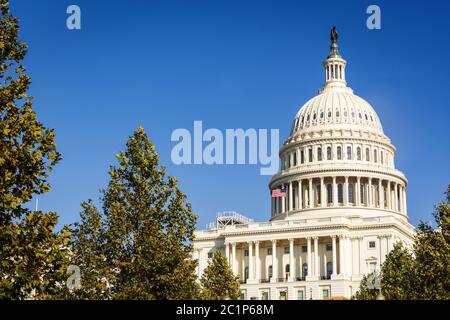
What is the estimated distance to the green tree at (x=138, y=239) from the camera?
50688 millimetres

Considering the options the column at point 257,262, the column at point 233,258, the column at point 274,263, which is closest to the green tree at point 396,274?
the column at point 274,263

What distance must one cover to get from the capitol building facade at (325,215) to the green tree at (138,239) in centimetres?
9178

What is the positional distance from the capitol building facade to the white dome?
23 centimetres

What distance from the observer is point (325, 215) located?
16725cm

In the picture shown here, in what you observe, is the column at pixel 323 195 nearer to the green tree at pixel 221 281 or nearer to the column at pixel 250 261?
the column at pixel 250 261

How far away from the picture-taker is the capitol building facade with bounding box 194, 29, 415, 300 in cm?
15050

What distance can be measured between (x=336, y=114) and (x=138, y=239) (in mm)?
136934

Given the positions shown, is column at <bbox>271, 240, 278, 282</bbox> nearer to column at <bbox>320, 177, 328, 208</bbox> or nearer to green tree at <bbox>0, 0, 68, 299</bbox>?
column at <bbox>320, 177, 328, 208</bbox>

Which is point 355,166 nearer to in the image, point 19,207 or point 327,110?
point 327,110

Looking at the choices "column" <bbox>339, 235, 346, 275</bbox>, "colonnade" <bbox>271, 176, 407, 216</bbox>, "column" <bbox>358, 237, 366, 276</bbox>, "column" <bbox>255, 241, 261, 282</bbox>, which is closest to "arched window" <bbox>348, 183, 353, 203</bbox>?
"colonnade" <bbox>271, 176, 407, 216</bbox>
